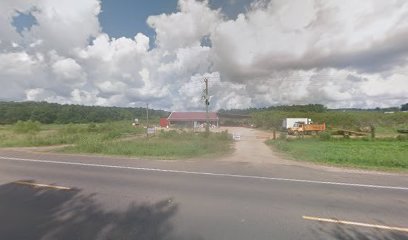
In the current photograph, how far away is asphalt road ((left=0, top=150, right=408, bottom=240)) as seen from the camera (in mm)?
5746

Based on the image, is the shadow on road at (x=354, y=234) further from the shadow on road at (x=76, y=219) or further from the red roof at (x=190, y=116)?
the red roof at (x=190, y=116)

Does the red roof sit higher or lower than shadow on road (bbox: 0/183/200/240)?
higher

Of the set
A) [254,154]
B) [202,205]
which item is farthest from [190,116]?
[202,205]

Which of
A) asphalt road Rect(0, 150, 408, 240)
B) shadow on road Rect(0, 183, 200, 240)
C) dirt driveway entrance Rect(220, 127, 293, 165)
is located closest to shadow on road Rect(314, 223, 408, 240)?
asphalt road Rect(0, 150, 408, 240)

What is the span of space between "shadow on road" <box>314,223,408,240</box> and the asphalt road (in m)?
0.02

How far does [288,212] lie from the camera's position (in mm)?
6961

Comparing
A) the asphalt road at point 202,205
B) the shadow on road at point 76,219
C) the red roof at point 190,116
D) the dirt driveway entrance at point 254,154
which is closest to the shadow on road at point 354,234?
the asphalt road at point 202,205

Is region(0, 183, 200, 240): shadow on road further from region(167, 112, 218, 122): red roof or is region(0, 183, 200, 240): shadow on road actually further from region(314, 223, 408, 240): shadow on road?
region(167, 112, 218, 122): red roof

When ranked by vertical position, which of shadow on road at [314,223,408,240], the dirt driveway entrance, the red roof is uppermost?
the red roof

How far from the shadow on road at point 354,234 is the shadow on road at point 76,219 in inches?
111

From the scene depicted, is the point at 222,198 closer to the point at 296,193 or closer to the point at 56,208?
the point at 296,193

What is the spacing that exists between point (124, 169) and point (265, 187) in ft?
22.4

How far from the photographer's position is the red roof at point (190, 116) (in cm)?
8775

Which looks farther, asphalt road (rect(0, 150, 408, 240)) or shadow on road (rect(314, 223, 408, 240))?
asphalt road (rect(0, 150, 408, 240))
